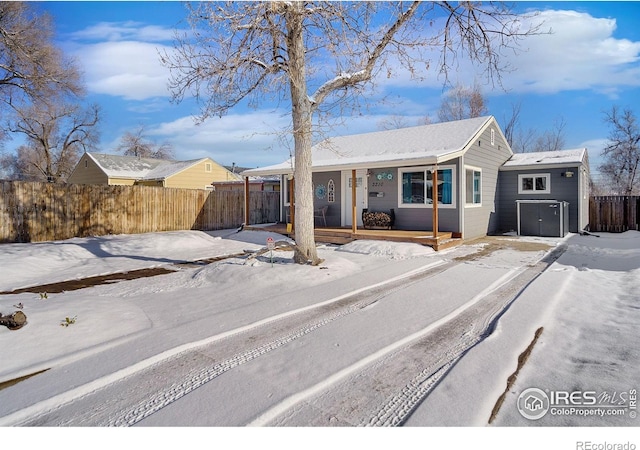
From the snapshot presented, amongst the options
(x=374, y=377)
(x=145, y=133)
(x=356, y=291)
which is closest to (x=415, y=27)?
(x=356, y=291)

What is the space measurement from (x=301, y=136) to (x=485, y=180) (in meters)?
8.61

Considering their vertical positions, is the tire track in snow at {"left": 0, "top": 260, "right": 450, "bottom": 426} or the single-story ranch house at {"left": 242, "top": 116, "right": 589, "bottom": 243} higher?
the single-story ranch house at {"left": 242, "top": 116, "right": 589, "bottom": 243}

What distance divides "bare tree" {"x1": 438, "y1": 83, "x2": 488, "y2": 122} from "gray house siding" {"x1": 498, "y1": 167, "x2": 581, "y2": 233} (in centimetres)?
1488

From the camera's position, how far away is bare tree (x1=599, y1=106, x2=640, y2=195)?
2208 cm

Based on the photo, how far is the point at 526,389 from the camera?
2750mm

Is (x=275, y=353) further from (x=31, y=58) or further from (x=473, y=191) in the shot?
(x=31, y=58)

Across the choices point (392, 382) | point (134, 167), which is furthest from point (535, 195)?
point (134, 167)

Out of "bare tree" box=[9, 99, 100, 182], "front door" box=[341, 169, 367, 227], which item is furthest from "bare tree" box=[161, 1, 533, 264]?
"bare tree" box=[9, 99, 100, 182]

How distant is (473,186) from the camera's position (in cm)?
1252

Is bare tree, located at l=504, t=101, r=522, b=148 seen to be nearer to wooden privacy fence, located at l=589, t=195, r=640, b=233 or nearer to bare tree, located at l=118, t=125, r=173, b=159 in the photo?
wooden privacy fence, located at l=589, t=195, r=640, b=233

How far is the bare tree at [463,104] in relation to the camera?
28062 mm

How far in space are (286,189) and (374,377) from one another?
502 inches
